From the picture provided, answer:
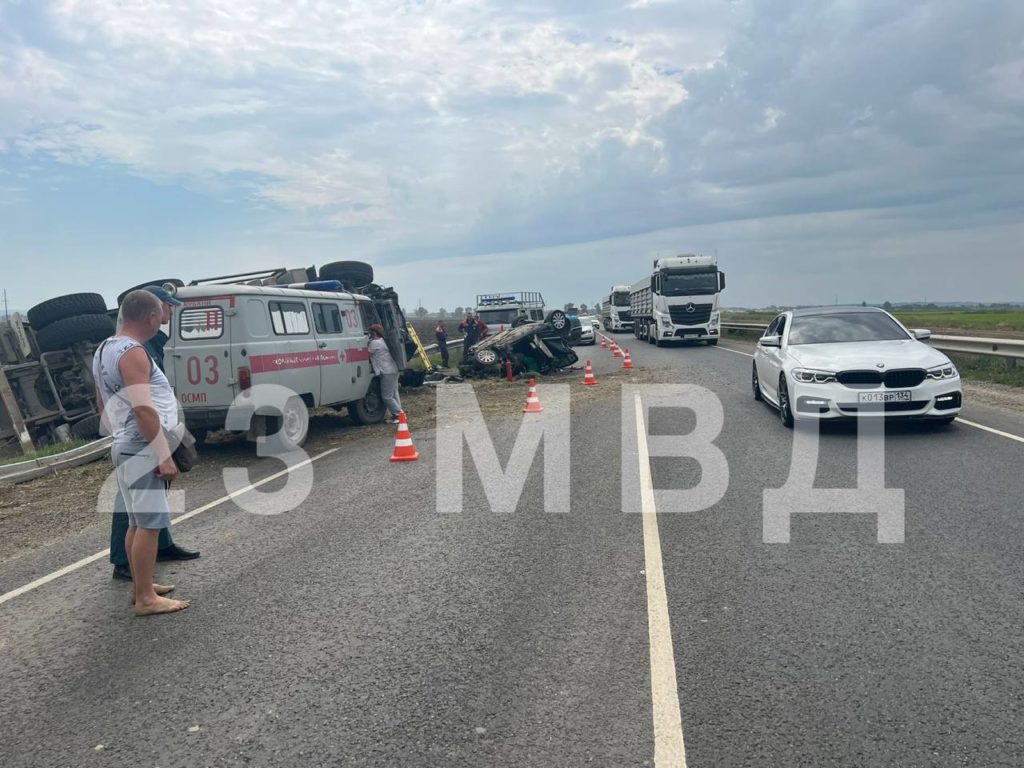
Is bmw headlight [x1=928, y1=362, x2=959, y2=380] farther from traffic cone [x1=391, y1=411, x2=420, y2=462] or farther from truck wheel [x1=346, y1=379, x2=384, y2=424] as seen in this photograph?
truck wheel [x1=346, y1=379, x2=384, y2=424]

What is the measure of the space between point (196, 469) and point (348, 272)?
28.2ft

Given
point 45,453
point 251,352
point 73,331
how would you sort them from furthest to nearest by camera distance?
point 73,331
point 45,453
point 251,352

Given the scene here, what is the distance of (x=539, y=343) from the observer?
21.6 meters

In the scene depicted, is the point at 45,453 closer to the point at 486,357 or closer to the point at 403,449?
the point at 403,449

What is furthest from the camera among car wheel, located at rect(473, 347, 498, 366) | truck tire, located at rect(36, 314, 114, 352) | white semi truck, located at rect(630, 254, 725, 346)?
white semi truck, located at rect(630, 254, 725, 346)

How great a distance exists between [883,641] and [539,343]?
17815 millimetres

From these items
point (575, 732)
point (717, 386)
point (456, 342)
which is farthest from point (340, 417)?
point (456, 342)

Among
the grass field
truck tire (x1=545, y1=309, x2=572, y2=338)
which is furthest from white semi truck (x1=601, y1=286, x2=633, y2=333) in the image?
truck tire (x1=545, y1=309, x2=572, y2=338)

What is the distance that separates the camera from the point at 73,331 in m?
14.1

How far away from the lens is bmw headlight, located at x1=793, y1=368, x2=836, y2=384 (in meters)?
9.76

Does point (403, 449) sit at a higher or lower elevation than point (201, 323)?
lower

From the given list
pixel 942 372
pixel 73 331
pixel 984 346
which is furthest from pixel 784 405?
pixel 73 331

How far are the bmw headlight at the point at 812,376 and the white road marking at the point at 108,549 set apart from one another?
6.22 meters

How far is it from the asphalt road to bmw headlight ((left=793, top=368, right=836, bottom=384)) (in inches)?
105
